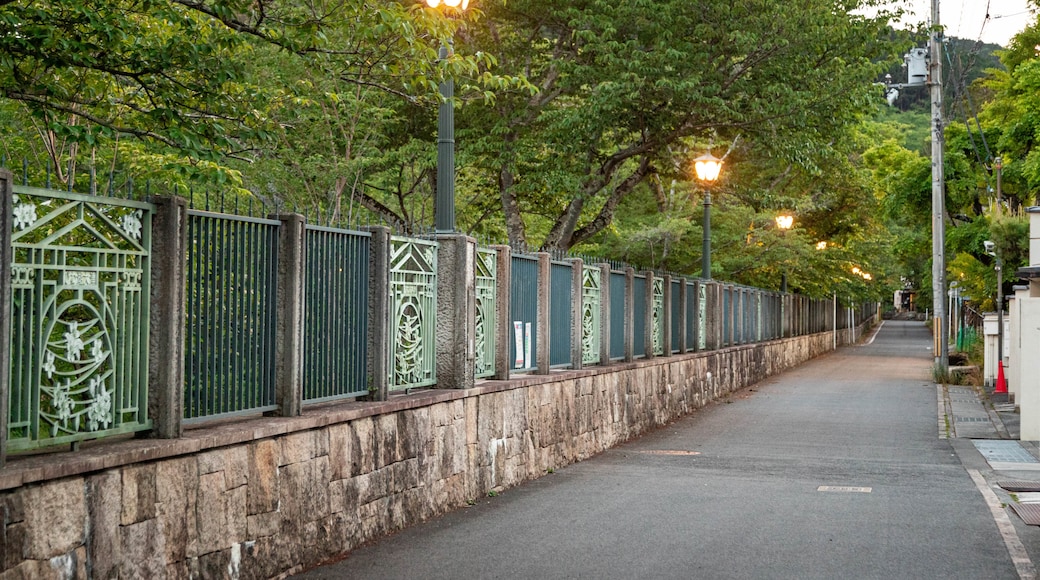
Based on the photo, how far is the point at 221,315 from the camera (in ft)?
23.8

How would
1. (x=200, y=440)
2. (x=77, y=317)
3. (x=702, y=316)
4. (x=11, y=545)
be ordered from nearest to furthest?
(x=11, y=545)
(x=77, y=317)
(x=200, y=440)
(x=702, y=316)

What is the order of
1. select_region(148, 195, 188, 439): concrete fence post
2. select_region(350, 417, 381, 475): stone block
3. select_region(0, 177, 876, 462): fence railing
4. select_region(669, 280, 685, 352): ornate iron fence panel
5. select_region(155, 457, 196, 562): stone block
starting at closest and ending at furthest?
1. select_region(0, 177, 876, 462): fence railing
2. select_region(155, 457, 196, 562): stone block
3. select_region(148, 195, 188, 439): concrete fence post
4. select_region(350, 417, 381, 475): stone block
5. select_region(669, 280, 685, 352): ornate iron fence panel

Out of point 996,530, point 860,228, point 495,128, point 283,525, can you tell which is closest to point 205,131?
point 283,525

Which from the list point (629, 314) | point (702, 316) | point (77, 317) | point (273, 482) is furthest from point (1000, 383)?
point (77, 317)

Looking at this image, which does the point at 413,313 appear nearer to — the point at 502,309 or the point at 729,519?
the point at 502,309

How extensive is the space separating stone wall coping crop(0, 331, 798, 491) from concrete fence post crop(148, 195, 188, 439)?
159mm

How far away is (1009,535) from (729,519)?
214cm

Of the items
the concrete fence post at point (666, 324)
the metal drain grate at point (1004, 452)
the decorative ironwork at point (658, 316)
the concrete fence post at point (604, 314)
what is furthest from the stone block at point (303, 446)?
the concrete fence post at point (666, 324)

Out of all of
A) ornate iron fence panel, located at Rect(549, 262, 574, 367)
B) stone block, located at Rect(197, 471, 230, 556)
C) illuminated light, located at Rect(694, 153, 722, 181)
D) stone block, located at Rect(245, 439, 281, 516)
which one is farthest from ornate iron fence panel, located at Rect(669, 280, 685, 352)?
stone block, located at Rect(197, 471, 230, 556)

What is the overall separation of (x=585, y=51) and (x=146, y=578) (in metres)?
18.9

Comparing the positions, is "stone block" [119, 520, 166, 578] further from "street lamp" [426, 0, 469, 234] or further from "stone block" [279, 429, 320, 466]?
"street lamp" [426, 0, 469, 234]

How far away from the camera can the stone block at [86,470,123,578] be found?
5688 mm

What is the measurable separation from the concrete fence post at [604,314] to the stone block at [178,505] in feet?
33.1

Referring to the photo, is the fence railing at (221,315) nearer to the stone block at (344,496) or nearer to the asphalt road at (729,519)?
the stone block at (344,496)
